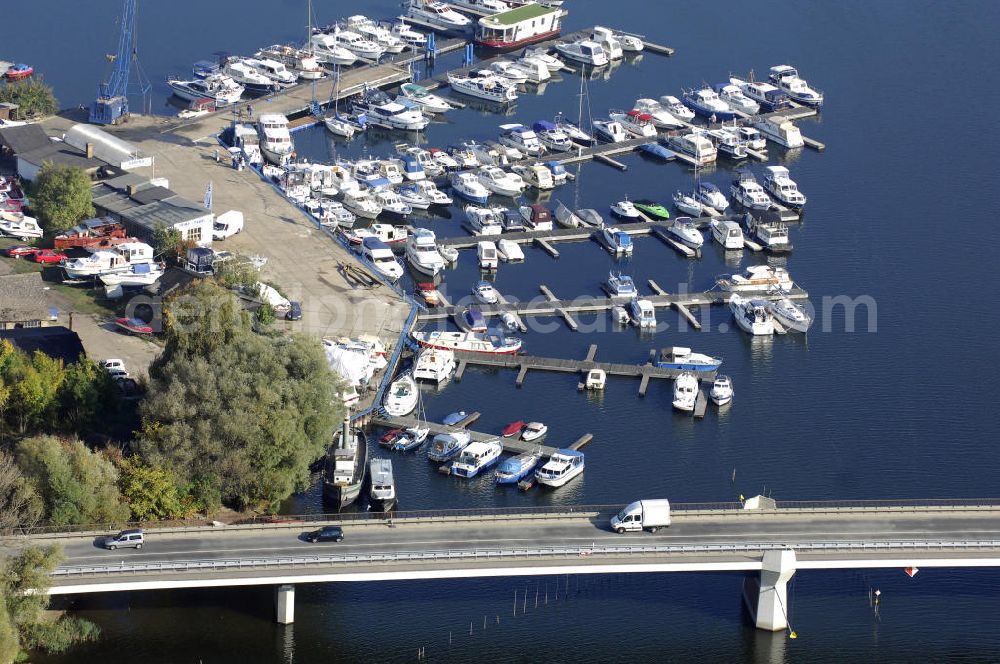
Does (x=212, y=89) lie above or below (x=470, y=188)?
above

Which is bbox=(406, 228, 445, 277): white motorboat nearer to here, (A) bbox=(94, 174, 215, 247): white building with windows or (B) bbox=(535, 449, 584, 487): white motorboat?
(A) bbox=(94, 174, 215, 247): white building with windows

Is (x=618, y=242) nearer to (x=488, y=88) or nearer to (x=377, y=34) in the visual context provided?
(x=488, y=88)

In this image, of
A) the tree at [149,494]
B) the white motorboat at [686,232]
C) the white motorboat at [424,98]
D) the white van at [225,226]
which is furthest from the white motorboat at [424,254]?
the tree at [149,494]

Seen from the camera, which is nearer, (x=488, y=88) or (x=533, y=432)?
(x=533, y=432)

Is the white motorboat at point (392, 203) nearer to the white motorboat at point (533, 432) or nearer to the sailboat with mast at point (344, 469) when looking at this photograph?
the white motorboat at point (533, 432)

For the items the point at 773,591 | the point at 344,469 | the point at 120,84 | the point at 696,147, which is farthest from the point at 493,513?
the point at 120,84

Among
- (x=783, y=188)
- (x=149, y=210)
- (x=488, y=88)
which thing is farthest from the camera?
(x=488, y=88)
